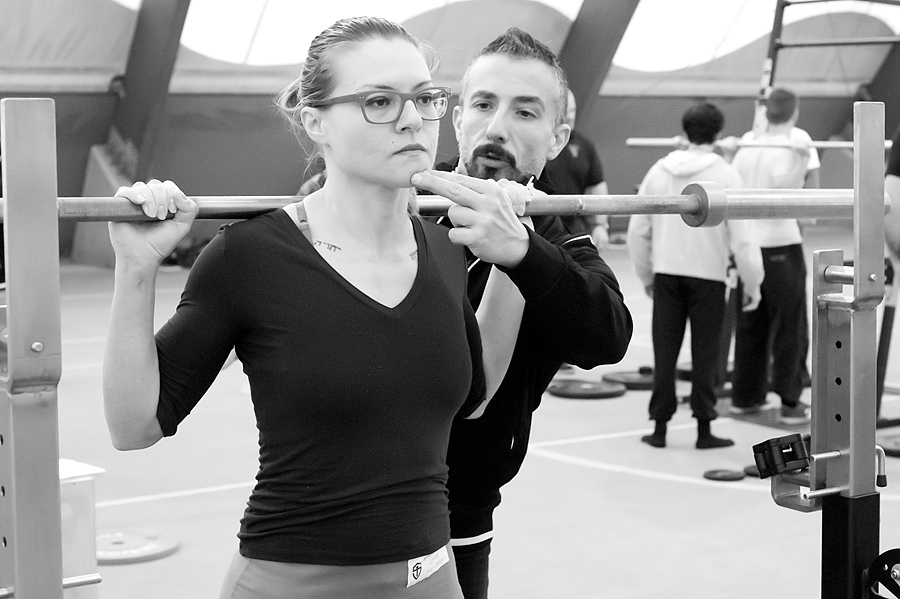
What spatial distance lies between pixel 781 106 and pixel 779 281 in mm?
934

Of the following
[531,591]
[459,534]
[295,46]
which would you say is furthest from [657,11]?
[459,534]

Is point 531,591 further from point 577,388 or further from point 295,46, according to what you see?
point 295,46

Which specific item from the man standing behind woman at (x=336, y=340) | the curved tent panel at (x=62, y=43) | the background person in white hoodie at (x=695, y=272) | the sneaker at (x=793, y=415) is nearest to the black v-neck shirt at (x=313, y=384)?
the man standing behind woman at (x=336, y=340)

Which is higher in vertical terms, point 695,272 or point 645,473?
point 695,272

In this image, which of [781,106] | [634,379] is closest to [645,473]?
[634,379]

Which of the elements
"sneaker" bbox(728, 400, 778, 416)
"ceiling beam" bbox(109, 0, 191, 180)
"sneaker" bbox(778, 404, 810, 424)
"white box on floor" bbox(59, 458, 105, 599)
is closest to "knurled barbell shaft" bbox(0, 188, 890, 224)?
"white box on floor" bbox(59, 458, 105, 599)

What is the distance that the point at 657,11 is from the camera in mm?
14547

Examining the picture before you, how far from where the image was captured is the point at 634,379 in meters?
7.34

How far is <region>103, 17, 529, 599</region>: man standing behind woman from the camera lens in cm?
159

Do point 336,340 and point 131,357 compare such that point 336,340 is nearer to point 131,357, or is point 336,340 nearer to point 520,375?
point 131,357

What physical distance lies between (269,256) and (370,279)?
0.47 ft

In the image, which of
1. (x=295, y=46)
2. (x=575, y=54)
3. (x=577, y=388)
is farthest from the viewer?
(x=575, y=54)

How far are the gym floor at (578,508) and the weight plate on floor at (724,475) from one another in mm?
32

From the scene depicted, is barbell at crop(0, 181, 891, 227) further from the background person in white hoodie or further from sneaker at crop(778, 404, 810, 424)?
sneaker at crop(778, 404, 810, 424)
